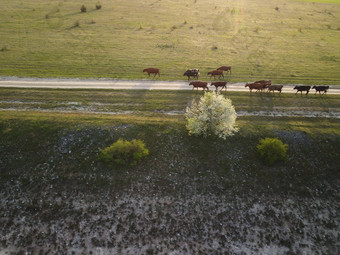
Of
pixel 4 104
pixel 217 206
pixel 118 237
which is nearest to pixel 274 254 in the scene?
pixel 217 206

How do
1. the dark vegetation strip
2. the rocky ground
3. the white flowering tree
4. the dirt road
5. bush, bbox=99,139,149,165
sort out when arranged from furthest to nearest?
the dirt road, the dark vegetation strip, the white flowering tree, bush, bbox=99,139,149,165, the rocky ground

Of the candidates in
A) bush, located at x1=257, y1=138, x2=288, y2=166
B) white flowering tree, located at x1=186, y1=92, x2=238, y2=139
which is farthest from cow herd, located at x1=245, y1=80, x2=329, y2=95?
bush, located at x1=257, y1=138, x2=288, y2=166

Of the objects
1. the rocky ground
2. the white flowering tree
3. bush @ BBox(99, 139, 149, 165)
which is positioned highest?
the white flowering tree

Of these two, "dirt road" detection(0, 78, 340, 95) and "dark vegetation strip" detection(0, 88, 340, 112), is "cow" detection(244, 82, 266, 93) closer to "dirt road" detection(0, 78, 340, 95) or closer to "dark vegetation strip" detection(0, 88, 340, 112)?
"dark vegetation strip" detection(0, 88, 340, 112)

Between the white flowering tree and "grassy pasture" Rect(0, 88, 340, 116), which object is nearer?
the white flowering tree

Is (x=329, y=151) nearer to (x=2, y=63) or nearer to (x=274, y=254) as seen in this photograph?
(x=274, y=254)

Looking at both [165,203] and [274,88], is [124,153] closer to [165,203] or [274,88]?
[165,203]

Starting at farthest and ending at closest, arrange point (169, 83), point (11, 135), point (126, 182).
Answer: point (169, 83)
point (11, 135)
point (126, 182)
